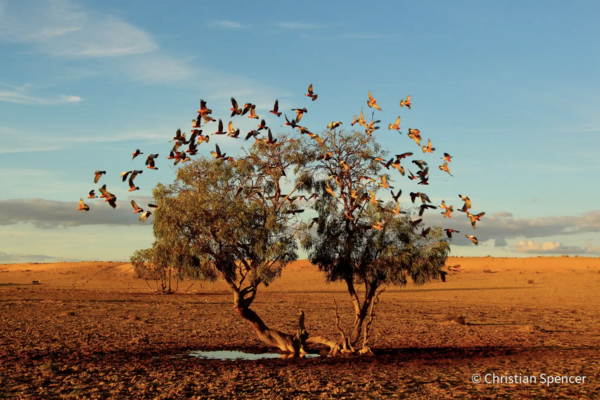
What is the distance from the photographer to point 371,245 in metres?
18.8

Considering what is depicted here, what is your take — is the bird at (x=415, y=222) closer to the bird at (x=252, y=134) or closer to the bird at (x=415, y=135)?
the bird at (x=415, y=135)

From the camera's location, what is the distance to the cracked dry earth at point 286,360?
14.3 metres

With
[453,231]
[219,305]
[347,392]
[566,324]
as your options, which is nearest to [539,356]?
[453,231]

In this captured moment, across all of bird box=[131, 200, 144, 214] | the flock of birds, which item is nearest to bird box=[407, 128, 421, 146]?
the flock of birds

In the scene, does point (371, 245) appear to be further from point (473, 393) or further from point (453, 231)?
A: point (473, 393)

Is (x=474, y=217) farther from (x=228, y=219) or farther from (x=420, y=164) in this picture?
(x=228, y=219)

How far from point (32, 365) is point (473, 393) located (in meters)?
13.0

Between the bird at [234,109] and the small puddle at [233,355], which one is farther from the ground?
the bird at [234,109]

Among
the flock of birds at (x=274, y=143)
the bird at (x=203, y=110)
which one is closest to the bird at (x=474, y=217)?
the flock of birds at (x=274, y=143)
